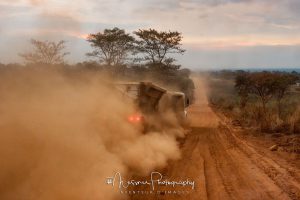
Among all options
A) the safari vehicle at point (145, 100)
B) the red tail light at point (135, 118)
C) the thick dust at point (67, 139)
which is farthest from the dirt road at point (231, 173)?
the red tail light at point (135, 118)

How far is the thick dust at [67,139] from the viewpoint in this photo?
7551 millimetres

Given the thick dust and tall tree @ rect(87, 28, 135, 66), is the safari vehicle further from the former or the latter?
tall tree @ rect(87, 28, 135, 66)

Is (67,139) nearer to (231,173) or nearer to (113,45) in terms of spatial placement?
(231,173)

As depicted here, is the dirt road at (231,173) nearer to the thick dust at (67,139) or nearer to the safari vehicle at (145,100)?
the thick dust at (67,139)

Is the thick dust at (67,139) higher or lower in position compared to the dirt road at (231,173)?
higher

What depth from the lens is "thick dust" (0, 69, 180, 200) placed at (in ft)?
24.8

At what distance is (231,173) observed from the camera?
10883 mm

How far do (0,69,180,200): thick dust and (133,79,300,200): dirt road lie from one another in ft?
2.85

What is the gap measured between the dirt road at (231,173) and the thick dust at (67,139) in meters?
0.87

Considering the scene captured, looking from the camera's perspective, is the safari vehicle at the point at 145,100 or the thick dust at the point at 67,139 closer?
the thick dust at the point at 67,139

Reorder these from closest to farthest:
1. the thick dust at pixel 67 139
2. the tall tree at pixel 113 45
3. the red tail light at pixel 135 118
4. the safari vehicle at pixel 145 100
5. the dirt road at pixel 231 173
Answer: the thick dust at pixel 67 139 → the dirt road at pixel 231 173 → the red tail light at pixel 135 118 → the safari vehicle at pixel 145 100 → the tall tree at pixel 113 45

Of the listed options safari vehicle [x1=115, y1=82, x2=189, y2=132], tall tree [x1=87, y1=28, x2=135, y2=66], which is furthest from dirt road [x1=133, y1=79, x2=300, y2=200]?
tall tree [x1=87, y1=28, x2=135, y2=66]

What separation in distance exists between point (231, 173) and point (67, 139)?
14.6 feet

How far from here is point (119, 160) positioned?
10117 millimetres
